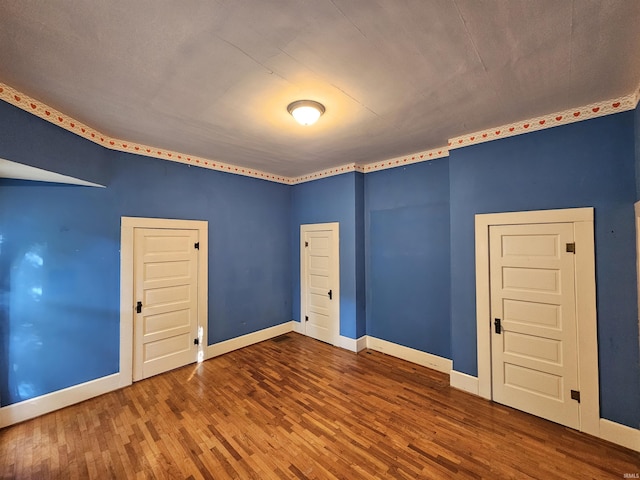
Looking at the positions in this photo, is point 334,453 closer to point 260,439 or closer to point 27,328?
point 260,439

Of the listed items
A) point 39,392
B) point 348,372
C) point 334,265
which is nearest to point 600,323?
point 348,372

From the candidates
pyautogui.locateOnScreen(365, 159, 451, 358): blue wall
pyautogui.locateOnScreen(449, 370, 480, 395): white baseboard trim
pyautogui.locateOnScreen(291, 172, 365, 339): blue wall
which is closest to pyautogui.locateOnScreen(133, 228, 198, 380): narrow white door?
pyautogui.locateOnScreen(291, 172, 365, 339): blue wall

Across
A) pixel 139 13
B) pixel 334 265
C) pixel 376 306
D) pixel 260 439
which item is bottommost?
pixel 260 439

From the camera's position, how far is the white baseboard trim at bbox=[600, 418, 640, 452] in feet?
7.00

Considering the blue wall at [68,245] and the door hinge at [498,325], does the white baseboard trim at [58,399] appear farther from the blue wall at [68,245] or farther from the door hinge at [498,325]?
the door hinge at [498,325]

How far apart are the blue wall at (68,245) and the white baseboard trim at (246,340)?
17cm

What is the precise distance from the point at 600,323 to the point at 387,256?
2.32 metres

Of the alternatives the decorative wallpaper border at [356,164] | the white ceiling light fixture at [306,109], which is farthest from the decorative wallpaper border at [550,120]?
the white ceiling light fixture at [306,109]

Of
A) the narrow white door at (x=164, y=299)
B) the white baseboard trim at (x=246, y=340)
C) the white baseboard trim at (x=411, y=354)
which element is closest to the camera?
the narrow white door at (x=164, y=299)

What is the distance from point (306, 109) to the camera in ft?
7.40

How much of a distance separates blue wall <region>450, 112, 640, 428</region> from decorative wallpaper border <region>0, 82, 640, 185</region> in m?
0.07

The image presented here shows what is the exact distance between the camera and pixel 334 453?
2.12 metres

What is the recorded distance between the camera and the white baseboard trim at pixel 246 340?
3.96m

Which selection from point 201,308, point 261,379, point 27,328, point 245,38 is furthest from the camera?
point 201,308
